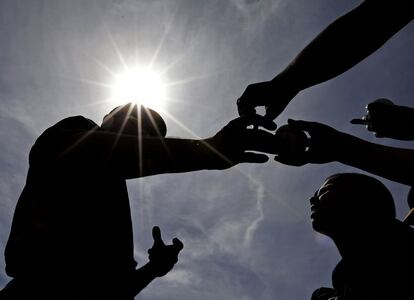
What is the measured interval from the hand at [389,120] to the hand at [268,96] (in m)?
0.83

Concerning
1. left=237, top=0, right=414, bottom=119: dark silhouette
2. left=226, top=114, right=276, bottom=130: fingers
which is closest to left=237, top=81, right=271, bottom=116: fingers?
left=237, top=0, right=414, bottom=119: dark silhouette

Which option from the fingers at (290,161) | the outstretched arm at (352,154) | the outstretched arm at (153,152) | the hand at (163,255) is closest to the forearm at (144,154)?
the outstretched arm at (153,152)

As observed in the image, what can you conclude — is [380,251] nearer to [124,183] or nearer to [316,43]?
[316,43]

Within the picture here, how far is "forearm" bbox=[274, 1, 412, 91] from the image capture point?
7.91 feet

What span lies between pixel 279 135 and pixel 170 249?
2.10m

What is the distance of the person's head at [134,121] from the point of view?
2911mm

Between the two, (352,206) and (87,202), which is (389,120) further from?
(87,202)

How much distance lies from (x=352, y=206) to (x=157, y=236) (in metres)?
2.12

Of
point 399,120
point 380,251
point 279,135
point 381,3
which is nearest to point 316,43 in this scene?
point 381,3

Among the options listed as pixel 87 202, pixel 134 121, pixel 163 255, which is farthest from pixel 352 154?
pixel 163 255

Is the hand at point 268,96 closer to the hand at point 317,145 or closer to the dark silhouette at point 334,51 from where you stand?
the dark silhouette at point 334,51

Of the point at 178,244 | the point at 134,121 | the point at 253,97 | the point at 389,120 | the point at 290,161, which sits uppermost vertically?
the point at 253,97

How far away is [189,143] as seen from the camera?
2180 millimetres

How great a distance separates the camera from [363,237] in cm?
288
